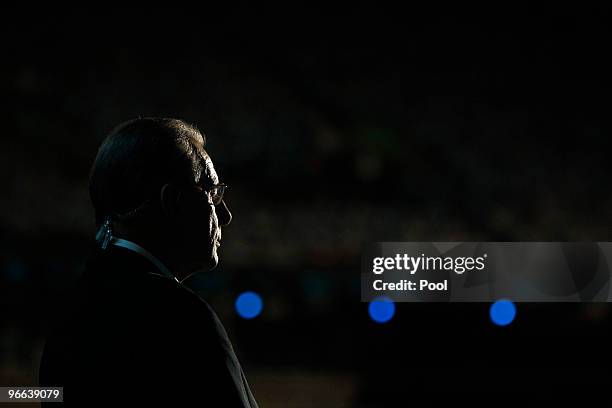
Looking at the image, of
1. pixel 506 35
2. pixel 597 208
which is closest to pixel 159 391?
pixel 597 208

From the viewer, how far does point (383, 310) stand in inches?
165

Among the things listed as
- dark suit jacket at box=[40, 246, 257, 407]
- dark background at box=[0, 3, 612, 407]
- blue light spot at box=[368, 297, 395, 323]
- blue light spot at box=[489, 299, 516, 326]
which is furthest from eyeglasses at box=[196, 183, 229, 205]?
blue light spot at box=[489, 299, 516, 326]

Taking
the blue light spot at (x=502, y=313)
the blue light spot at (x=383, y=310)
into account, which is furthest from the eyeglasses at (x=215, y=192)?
the blue light spot at (x=502, y=313)

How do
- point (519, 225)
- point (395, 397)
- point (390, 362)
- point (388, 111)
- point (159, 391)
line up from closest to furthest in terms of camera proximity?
point (159, 391), point (395, 397), point (390, 362), point (519, 225), point (388, 111)

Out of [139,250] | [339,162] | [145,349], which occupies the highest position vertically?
[339,162]

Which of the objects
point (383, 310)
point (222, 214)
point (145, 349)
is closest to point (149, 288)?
point (145, 349)

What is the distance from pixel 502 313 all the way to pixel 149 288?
389 cm

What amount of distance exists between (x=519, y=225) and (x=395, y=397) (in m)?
2.04

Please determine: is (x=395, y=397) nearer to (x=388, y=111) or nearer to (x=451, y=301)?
(x=451, y=301)

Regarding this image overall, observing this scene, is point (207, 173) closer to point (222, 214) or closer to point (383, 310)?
point (222, 214)

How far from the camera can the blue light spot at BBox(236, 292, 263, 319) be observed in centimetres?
434

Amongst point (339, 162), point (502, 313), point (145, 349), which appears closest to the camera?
point (145, 349)

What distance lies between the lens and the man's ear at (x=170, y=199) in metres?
0.61

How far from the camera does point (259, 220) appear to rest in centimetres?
542
